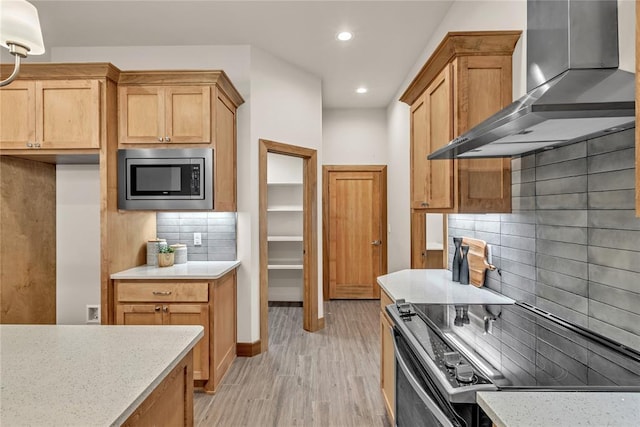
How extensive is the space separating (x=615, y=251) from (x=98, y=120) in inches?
130

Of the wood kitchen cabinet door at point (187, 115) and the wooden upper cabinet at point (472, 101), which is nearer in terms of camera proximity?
the wooden upper cabinet at point (472, 101)

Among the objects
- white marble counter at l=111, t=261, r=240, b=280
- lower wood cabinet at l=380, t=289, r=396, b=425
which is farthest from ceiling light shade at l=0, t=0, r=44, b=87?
lower wood cabinet at l=380, t=289, r=396, b=425

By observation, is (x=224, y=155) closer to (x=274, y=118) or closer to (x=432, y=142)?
(x=274, y=118)

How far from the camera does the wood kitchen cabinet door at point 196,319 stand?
271cm

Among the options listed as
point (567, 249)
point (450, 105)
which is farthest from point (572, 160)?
point (450, 105)

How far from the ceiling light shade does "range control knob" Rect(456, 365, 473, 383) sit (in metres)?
1.84

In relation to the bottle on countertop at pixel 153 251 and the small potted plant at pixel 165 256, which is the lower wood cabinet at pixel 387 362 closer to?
the small potted plant at pixel 165 256

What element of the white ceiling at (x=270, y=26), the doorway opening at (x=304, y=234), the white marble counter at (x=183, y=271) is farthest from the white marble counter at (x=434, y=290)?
the white ceiling at (x=270, y=26)

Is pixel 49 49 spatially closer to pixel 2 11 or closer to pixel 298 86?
pixel 298 86

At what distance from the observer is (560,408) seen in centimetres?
87

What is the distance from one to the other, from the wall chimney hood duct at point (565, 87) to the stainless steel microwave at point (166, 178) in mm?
1977

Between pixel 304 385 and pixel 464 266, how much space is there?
1.60 m

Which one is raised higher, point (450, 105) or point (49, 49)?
point (49, 49)

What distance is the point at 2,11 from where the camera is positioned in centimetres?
123
